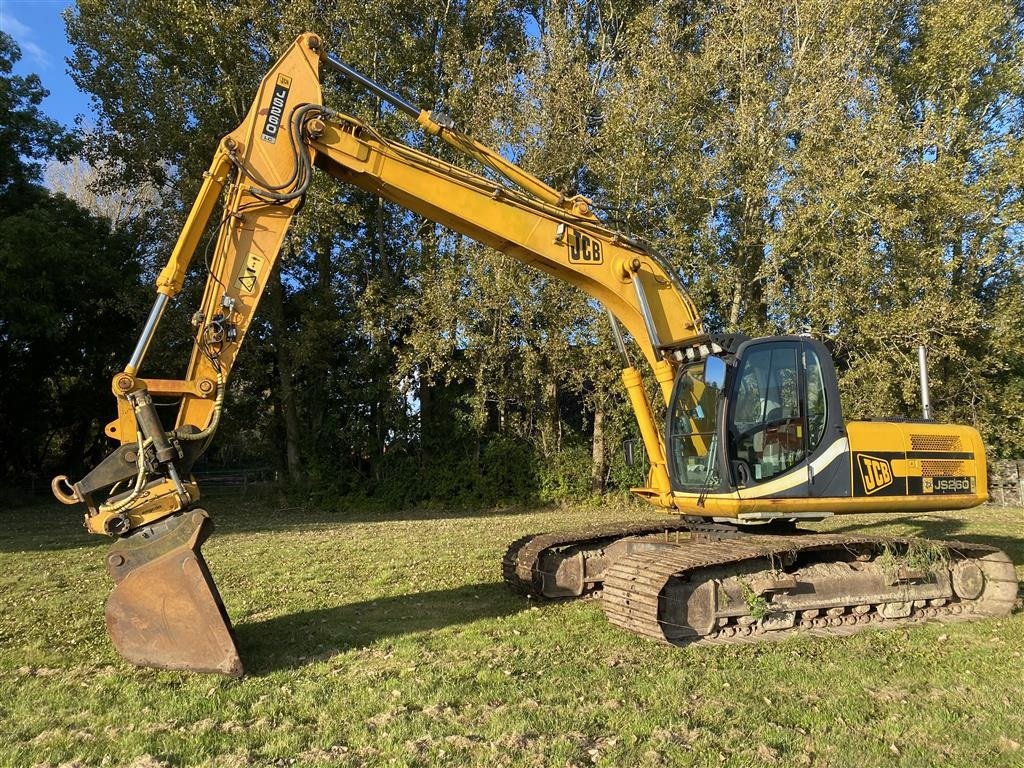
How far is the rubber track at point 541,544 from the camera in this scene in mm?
7848

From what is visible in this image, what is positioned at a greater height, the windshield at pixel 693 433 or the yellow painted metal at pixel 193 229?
the yellow painted metal at pixel 193 229

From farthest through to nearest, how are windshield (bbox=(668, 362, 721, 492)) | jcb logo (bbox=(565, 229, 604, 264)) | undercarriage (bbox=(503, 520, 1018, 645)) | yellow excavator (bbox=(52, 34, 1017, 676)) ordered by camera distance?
jcb logo (bbox=(565, 229, 604, 264)) → windshield (bbox=(668, 362, 721, 492)) → undercarriage (bbox=(503, 520, 1018, 645)) → yellow excavator (bbox=(52, 34, 1017, 676))

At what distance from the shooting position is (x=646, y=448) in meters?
7.89

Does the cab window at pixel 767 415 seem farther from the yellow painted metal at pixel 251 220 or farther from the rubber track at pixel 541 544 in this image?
the yellow painted metal at pixel 251 220

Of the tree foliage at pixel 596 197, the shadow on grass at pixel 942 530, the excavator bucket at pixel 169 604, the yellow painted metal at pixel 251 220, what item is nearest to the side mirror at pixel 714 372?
the yellow painted metal at pixel 251 220

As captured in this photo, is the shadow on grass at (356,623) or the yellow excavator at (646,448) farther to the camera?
the shadow on grass at (356,623)

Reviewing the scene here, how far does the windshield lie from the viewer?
7180 millimetres

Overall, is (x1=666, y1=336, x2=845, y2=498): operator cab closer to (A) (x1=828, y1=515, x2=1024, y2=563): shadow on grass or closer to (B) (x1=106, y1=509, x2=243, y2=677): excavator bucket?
(B) (x1=106, y1=509, x2=243, y2=677): excavator bucket

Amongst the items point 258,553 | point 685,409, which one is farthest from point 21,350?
point 685,409

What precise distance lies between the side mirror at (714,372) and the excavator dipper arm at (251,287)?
38cm

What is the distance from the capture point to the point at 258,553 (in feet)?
37.1

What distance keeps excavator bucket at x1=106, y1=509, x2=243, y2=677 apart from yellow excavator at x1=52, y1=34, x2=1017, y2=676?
0.6 inches

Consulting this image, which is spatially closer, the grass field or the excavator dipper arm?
the grass field

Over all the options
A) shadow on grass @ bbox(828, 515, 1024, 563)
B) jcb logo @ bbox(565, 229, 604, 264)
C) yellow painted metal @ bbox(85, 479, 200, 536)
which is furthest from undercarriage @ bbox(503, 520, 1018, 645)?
yellow painted metal @ bbox(85, 479, 200, 536)
